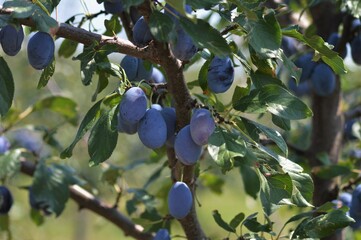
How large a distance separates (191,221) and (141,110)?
0.84ft

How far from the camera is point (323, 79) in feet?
4.43

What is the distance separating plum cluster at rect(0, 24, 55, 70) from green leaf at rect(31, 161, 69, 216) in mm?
588

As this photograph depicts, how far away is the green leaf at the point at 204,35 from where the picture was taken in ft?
2.14

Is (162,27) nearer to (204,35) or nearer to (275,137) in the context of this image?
(204,35)

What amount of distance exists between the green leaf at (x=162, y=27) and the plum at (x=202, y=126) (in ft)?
0.36

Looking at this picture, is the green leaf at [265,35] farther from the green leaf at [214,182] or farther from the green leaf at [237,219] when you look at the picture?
the green leaf at [214,182]

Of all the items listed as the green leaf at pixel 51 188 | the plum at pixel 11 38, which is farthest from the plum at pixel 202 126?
the green leaf at pixel 51 188

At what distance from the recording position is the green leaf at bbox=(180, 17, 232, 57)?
2.14 feet

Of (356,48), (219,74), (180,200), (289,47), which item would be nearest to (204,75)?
(219,74)

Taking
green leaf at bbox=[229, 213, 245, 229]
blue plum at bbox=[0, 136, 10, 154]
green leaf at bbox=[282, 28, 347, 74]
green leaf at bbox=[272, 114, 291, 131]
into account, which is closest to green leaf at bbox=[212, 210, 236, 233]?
green leaf at bbox=[229, 213, 245, 229]

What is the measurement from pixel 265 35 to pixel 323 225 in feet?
0.98

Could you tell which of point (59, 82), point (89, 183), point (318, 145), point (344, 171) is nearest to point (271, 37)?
point (344, 171)

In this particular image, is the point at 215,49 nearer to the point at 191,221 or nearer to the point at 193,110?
the point at 193,110

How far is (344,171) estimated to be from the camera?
4.18 feet
